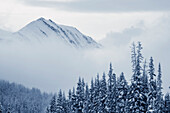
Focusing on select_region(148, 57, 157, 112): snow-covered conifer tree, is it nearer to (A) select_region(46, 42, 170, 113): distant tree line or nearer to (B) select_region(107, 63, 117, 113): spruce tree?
(A) select_region(46, 42, 170, 113): distant tree line

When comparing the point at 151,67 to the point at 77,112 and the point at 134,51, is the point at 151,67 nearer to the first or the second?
the point at 134,51

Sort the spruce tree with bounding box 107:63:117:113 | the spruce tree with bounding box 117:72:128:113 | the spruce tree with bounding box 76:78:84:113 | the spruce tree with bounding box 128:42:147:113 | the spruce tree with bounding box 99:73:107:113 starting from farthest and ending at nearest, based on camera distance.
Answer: the spruce tree with bounding box 76:78:84:113, the spruce tree with bounding box 99:73:107:113, the spruce tree with bounding box 107:63:117:113, the spruce tree with bounding box 117:72:128:113, the spruce tree with bounding box 128:42:147:113

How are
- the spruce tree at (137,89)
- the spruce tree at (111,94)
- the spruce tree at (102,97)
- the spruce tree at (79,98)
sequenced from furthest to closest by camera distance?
the spruce tree at (79,98) → the spruce tree at (102,97) → the spruce tree at (111,94) → the spruce tree at (137,89)

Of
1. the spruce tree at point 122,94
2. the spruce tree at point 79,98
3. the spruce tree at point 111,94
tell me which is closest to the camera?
the spruce tree at point 122,94

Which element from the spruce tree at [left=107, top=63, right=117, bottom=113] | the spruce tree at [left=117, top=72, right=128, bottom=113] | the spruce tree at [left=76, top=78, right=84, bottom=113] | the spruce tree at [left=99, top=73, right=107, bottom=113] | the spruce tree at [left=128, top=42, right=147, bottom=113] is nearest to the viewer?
the spruce tree at [left=128, top=42, right=147, bottom=113]

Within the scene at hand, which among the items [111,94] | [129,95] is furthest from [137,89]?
[111,94]

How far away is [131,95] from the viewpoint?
43.1 m

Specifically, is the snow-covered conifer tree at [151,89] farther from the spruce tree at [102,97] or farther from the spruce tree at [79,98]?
the spruce tree at [79,98]

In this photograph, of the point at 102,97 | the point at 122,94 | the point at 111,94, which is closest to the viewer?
the point at 122,94

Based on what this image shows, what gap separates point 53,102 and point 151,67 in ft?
97.8

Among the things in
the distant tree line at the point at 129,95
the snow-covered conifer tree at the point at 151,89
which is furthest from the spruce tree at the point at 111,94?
the snow-covered conifer tree at the point at 151,89

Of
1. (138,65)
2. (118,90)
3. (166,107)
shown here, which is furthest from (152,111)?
(166,107)

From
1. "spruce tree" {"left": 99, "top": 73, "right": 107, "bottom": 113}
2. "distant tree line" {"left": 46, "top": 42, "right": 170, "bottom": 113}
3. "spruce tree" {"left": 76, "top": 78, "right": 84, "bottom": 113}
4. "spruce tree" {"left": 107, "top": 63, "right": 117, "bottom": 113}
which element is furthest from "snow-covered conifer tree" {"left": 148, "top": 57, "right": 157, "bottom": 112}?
"spruce tree" {"left": 76, "top": 78, "right": 84, "bottom": 113}

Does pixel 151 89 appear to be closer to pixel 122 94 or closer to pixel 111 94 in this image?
pixel 122 94
